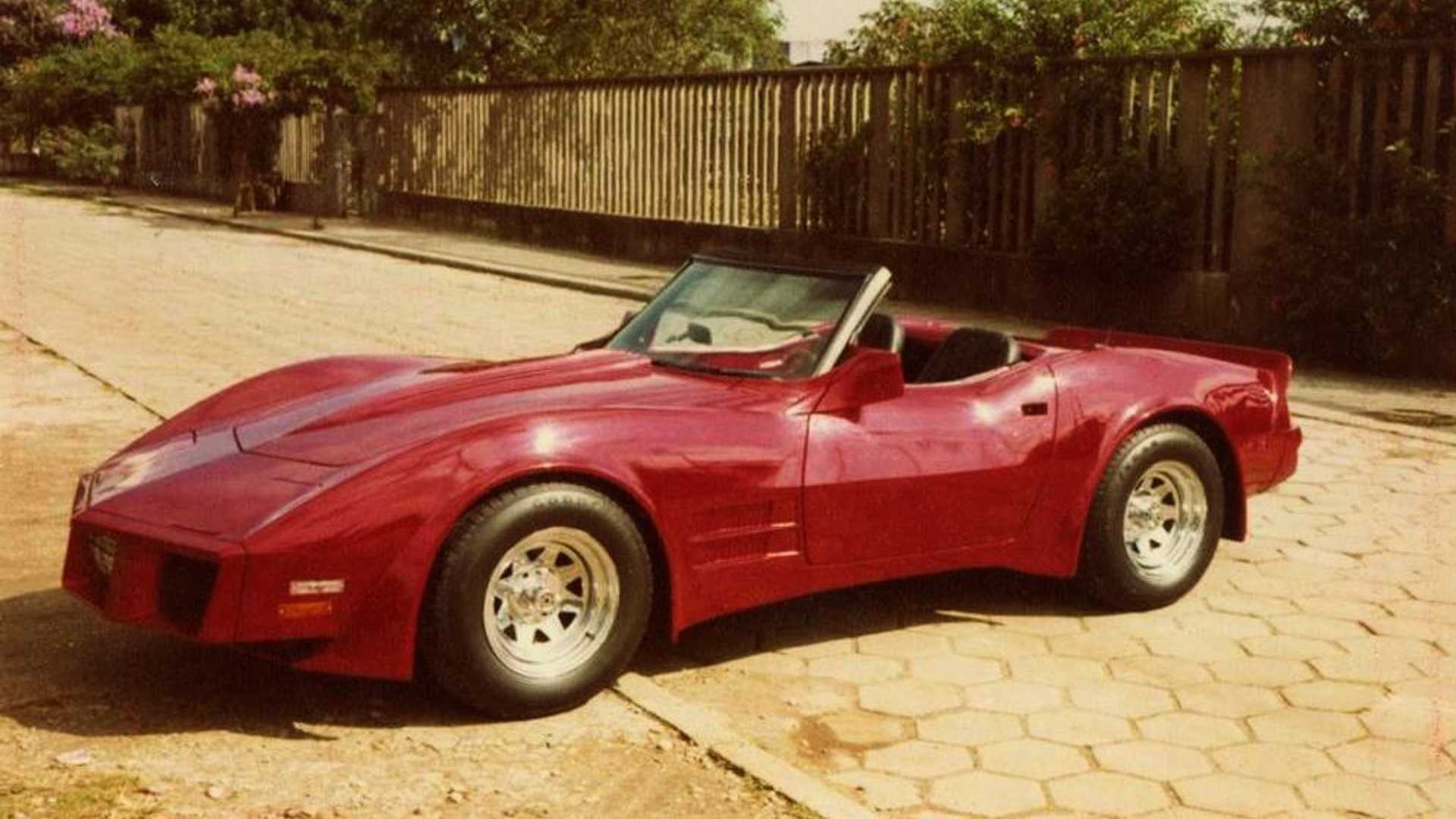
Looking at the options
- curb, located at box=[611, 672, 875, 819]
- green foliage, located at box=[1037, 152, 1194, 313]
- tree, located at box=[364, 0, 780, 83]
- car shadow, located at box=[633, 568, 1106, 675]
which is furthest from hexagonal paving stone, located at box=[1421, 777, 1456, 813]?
tree, located at box=[364, 0, 780, 83]

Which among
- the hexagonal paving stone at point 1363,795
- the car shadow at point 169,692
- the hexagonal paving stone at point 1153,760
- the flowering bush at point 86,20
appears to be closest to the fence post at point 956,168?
the car shadow at point 169,692

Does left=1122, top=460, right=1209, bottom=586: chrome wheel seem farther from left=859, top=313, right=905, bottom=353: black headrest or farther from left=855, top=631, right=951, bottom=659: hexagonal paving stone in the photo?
left=859, top=313, right=905, bottom=353: black headrest

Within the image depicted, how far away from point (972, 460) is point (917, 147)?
10869 millimetres

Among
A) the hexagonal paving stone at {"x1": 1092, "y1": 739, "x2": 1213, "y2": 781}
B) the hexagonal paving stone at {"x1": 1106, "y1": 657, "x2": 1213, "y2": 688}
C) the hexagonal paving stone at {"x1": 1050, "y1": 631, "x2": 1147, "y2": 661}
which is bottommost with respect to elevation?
the hexagonal paving stone at {"x1": 1092, "y1": 739, "x2": 1213, "y2": 781}

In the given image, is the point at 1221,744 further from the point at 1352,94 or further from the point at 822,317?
the point at 1352,94

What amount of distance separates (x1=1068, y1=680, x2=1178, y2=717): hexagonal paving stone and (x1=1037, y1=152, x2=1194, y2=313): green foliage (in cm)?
856

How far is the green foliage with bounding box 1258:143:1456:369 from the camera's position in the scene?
11.5 metres

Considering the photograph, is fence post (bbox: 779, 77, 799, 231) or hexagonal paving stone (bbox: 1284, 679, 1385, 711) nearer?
hexagonal paving stone (bbox: 1284, 679, 1385, 711)

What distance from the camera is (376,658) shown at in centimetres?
446

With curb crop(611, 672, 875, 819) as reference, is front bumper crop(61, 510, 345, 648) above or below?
above

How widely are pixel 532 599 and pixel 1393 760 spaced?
7.38 ft

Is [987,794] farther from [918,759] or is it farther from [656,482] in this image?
[656,482]

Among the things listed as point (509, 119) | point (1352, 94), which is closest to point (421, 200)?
point (509, 119)

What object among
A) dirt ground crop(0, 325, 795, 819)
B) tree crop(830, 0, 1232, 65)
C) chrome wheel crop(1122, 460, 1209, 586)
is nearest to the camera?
dirt ground crop(0, 325, 795, 819)
